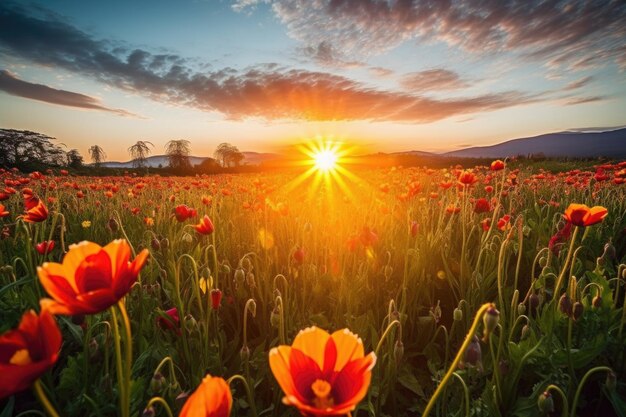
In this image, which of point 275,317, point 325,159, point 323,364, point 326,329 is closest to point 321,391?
point 323,364

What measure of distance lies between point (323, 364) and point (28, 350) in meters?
0.57

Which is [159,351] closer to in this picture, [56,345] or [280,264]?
[56,345]

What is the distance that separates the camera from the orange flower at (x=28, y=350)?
53 centimetres

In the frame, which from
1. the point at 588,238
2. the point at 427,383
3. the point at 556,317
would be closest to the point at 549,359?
the point at 556,317

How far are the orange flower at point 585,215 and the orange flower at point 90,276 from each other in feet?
6.29

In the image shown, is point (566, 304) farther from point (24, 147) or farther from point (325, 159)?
point (24, 147)

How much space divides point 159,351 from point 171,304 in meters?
0.76

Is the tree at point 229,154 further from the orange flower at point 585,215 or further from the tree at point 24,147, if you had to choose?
the orange flower at point 585,215

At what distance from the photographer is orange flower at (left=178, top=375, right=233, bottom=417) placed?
0.63 m

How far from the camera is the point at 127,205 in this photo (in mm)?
5250

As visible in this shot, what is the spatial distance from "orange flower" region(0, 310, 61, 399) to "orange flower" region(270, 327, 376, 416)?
14.7 inches

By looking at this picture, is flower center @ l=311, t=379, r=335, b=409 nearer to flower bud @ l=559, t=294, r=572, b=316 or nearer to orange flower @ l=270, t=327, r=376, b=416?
orange flower @ l=270, t=327, r=376, b=416

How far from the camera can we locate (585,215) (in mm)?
1719

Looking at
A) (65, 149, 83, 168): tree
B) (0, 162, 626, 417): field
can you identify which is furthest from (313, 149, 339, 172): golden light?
(65, 149, 83, 168): tree
